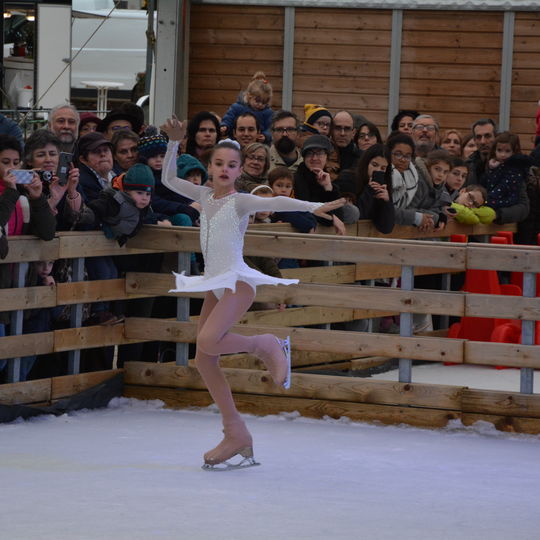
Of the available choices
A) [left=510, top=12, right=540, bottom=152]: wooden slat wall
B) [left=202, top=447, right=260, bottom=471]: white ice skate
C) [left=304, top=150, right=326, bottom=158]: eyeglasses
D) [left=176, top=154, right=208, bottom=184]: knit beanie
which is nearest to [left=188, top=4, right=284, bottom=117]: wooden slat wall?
[left=510, top=12, right=540, bottom=152]: wooden slat wall

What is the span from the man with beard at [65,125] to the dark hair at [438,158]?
3.26m

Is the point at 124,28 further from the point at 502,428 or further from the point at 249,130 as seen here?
the point at 502,428

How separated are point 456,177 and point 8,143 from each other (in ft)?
15.4

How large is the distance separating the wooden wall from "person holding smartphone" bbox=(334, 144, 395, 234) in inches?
233

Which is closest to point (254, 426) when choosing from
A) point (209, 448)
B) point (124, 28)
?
point (209, 448)

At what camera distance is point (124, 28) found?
83.0 ft

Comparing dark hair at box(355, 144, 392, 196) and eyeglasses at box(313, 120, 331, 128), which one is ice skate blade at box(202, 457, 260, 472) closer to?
dark hair at box(355, 144, 392, 196)

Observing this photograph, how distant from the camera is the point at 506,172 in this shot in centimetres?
1103

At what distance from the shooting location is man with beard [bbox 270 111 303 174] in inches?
389

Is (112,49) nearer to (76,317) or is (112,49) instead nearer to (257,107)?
(257,107)

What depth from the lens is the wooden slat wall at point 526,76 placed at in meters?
15.1

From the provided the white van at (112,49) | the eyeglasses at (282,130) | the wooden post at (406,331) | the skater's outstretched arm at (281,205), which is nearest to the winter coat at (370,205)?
the eyeglasses at (282,130)

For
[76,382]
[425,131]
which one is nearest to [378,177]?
[425,131]

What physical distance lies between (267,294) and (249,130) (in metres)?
2.47
